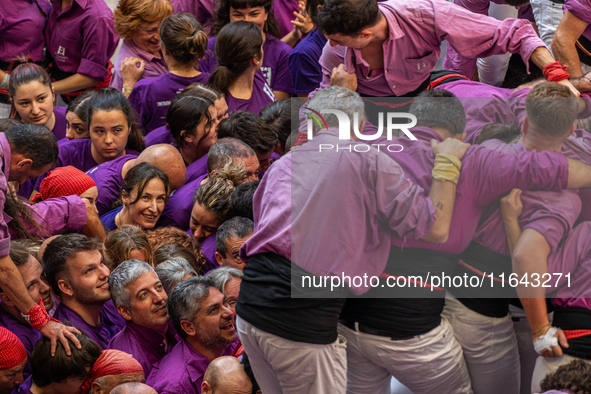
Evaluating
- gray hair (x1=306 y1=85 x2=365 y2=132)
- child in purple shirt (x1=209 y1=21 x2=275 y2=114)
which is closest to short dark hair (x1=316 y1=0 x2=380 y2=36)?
gray hair (x1=306 y1=85 x2=365 y2=132)

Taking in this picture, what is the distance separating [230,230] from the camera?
9.64 ft

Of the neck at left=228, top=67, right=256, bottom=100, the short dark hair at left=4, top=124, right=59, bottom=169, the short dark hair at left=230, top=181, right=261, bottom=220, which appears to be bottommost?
the neck at left=228, top=67, right=256, bottom=100

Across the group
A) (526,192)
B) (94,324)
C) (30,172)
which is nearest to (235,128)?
(30,172)

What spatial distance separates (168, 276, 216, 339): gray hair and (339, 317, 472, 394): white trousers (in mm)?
635

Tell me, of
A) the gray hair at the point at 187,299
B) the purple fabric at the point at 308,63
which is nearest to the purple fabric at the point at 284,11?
the purple fabric at the point at 308,63

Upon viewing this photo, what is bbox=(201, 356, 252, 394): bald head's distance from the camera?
2.36 metres

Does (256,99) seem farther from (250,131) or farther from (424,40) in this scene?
(424,40)

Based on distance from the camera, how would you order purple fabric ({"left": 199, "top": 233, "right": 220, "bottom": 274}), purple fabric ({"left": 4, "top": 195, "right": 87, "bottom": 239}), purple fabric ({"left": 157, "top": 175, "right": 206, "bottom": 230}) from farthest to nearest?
purple fabric ({"left": 157, "top": 175, "right": 206, "bottom": 230}) < purple fabric ({"left": 199, "top": 233, "right": 220, "bottom": 274}) < purple fabric ({"left": 4, "top": 195, "right": 87, "bottom": 239})

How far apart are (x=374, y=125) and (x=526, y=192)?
20.9 inches

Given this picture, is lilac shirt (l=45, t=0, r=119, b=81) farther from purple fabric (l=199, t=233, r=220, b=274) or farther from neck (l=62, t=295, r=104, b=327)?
neck (l=62, t=295, r=104, b=327)

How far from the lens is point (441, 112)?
2.20m

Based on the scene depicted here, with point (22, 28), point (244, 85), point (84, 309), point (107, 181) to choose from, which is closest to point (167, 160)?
point (107, 181)

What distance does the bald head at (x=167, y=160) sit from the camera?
11.3ft

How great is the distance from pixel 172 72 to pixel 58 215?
50.6 inches
